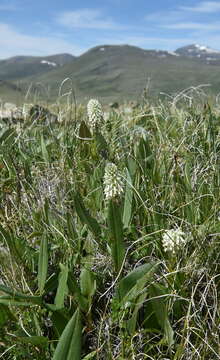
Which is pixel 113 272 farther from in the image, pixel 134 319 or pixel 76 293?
pixel 134 319

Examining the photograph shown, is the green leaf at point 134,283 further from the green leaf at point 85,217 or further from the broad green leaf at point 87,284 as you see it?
the green leaf at point 85,217

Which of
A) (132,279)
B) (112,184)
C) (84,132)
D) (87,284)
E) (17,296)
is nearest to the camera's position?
(17,296)

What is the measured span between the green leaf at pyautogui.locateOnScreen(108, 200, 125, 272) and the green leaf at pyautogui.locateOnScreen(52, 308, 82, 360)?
1.55 ft

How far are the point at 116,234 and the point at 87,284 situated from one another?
249mm

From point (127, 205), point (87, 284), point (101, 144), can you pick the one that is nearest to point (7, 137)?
point (101, 144)

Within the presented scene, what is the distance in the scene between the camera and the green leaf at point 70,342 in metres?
1.60

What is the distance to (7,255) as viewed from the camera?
213 centimetres

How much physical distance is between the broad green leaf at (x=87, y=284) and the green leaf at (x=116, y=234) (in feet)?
0.46

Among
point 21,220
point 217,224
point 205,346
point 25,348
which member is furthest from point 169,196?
point 25,348

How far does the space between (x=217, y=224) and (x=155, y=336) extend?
0.66m

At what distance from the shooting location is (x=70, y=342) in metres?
1.61

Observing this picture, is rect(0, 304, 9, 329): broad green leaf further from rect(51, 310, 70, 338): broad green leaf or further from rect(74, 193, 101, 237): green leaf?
rect(74, 193, 101, 237): green leaf

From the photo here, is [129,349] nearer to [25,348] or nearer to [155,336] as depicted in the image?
[155,336]

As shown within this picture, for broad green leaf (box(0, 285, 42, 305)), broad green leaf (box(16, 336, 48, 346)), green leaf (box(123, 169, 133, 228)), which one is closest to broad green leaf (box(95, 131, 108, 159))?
green leaf (box(123, 169, 133, 228))
